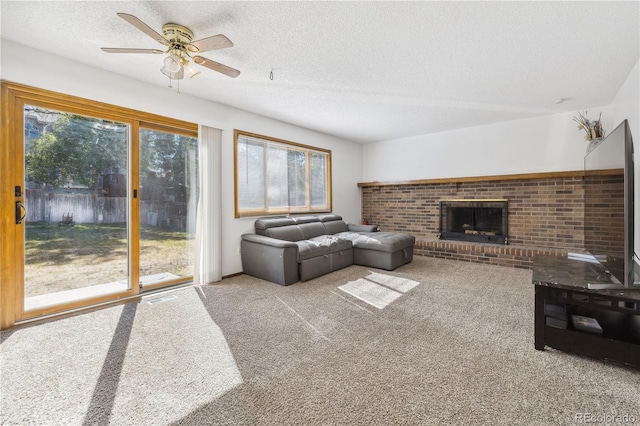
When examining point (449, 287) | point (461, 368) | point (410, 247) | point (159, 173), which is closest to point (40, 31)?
point (159, 173)

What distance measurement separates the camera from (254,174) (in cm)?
452

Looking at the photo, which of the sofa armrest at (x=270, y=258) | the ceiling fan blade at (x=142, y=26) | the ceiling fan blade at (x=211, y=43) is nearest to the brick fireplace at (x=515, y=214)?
the sofa armrest at (x=270, y=258)

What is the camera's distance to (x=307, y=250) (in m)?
3.82

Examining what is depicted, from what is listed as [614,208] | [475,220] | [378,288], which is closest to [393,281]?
[378,288]

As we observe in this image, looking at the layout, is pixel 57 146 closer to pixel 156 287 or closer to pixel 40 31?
pixel 40 31

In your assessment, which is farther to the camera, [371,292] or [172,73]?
[371,292]

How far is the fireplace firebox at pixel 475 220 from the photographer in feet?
16.2

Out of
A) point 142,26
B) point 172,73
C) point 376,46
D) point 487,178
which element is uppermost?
point 376,46

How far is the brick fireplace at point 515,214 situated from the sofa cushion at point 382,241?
3.22 ft

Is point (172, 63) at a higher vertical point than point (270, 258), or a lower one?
higher

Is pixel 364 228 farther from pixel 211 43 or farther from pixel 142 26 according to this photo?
pixel 142 26

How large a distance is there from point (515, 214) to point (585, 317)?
10.3 ft

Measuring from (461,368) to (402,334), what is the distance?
1.73ft

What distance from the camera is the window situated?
4.36 meters
